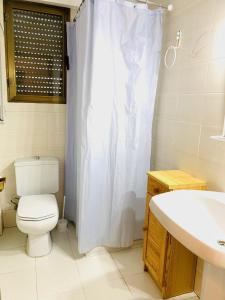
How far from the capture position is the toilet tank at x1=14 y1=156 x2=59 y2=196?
224 cm

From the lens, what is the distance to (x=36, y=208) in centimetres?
200

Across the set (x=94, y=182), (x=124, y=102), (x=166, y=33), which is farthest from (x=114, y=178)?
(x=166, y=33)

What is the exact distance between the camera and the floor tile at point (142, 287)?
1683 mm

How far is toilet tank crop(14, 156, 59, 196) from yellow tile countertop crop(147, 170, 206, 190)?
1068 mm

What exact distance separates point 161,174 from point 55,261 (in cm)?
118

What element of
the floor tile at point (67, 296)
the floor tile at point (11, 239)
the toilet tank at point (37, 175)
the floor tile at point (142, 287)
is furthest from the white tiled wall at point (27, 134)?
the floor tile at point (142, 287)

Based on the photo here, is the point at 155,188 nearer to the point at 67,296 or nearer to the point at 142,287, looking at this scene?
the point at 142,287

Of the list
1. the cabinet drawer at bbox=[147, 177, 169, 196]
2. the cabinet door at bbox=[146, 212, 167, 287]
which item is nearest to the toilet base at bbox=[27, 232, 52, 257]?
the cabinet door at bbox=[146, 212, 167, 287]

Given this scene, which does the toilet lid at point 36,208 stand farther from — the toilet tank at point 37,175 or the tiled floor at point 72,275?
the tiled floor at point 72,275

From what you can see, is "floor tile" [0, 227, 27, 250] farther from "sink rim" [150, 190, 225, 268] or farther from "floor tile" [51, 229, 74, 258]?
"sink rim" [150, 190, 225, 268]

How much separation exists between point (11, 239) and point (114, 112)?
5.25 ft

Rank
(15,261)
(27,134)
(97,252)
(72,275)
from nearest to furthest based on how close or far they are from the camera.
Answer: (72,275)
(15,261)
(97,252)
(27,134)

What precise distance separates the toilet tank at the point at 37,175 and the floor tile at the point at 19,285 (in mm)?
722

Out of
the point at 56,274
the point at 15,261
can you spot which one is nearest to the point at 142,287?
the point at 56,274
